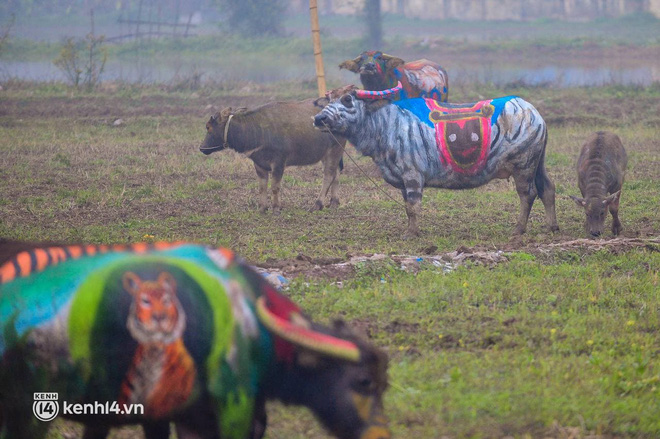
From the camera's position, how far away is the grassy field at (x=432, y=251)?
15.9 feet

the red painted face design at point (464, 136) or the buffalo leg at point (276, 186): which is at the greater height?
the red painted face design at point (464, 136)

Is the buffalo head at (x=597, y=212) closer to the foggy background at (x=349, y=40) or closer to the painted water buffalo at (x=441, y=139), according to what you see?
the painted water buffalo at (x=441, y=139)

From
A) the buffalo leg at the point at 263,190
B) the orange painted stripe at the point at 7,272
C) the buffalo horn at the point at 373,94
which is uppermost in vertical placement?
the buffalo horn at the point at 373,94

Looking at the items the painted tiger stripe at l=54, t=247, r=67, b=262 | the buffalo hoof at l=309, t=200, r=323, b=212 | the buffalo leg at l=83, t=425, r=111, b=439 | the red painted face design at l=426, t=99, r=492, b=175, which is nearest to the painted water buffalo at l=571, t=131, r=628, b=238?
the red painted face design at l=426, t=99, r=492, b=175

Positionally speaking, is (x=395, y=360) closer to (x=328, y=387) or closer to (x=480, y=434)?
(x=480, y=434)

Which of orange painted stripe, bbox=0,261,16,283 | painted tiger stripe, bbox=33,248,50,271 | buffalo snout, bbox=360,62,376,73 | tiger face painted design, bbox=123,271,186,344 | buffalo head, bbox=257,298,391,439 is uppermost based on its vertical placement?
buffalo snout, bbox=360,62,376,73

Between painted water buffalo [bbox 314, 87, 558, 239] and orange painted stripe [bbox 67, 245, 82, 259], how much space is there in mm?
5665

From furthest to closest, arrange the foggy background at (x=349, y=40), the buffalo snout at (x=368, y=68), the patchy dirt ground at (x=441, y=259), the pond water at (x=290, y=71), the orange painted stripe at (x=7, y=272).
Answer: the foggy background at (x=349, y=40) < the pond water at (x=290, y=71) < the buffalo snout at (x=368, y=68) < the patchy dirt ground at (x=441, y=259) < the orange painted stripe at (x=7, y=272)

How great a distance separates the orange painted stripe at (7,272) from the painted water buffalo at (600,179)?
7009 mm

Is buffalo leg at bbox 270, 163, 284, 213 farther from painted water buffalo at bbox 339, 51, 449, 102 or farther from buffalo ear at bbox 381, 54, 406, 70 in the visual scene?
buffalo ear at bbox 381, 54, 406, 70

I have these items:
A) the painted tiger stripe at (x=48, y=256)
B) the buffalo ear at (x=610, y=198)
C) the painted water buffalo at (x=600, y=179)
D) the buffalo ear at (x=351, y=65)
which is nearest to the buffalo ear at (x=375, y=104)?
the painted water buffalo at (x=600, y=179)

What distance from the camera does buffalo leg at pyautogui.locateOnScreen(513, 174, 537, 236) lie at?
9.23 m

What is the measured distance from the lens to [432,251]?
834 cm

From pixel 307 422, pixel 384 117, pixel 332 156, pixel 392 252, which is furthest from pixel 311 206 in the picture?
pixel 307 422
